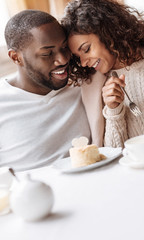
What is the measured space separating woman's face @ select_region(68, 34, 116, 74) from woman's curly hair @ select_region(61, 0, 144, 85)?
2 cm

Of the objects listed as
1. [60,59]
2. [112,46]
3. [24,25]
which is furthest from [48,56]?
[112,46]

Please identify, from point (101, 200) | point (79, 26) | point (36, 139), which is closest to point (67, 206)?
point (101, 200)

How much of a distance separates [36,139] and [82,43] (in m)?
0.53

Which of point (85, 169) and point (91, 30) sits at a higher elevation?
point (91, 30)

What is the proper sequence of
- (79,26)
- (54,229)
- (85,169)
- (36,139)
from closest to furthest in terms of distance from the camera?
1. (54,229)
2. (85,169)
3. (79,26)
4. (36,139)

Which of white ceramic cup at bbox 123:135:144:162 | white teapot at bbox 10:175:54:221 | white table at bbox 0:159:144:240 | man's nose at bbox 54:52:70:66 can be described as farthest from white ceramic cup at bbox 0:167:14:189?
man's nose at bbox 54:52:70:66

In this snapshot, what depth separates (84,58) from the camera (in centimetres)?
166

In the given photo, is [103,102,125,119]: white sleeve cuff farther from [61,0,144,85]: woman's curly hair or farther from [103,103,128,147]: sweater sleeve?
[61,0,144,85]: woman's curly hair

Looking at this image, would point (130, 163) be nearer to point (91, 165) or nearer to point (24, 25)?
point (91, 165)

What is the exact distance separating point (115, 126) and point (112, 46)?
1.29ft

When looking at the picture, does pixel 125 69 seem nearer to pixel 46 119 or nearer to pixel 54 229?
pixel 46 119

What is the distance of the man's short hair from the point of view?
1.68 metres

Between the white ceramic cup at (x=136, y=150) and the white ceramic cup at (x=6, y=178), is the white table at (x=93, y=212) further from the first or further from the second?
the white ceramic cup at (x=6, y=178)

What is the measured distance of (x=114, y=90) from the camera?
153 cm
